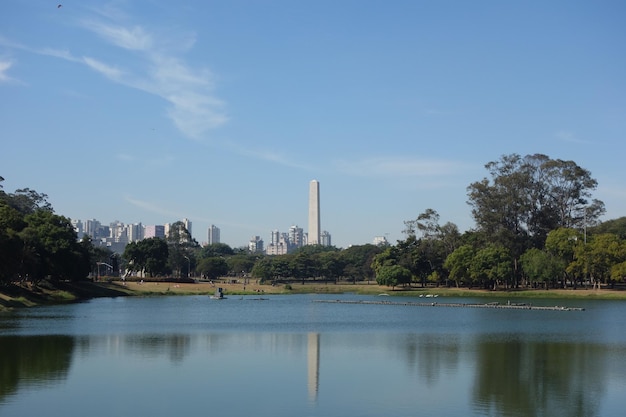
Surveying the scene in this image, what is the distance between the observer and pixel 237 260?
18062cm

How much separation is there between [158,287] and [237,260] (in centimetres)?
7120

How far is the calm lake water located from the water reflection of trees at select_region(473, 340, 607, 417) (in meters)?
0.06

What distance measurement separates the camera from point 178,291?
108812mm

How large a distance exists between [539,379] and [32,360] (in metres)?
20.7

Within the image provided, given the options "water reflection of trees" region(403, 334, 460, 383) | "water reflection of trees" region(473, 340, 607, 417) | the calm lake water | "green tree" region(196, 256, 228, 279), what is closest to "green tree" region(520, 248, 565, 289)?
the calm lake water

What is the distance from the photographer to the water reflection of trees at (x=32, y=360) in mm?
27156

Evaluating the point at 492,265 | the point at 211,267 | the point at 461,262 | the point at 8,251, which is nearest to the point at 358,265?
the point at 211,267

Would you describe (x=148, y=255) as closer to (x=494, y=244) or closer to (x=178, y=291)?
(x=178, y=291)

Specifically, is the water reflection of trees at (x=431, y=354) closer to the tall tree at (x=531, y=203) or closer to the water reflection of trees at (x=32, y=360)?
the water reflection of trees at (x=32, y=360)

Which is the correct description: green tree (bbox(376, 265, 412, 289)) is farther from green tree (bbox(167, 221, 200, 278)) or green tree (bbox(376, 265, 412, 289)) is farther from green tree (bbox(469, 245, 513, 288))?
green tree (bbox(167, 221, 200, 278))

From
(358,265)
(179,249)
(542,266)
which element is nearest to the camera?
(542,266)

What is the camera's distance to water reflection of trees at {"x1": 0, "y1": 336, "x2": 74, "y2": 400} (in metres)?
27.2

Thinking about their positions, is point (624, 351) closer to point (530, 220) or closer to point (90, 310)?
point (90, 310)

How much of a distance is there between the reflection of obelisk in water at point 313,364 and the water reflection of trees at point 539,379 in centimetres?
536
